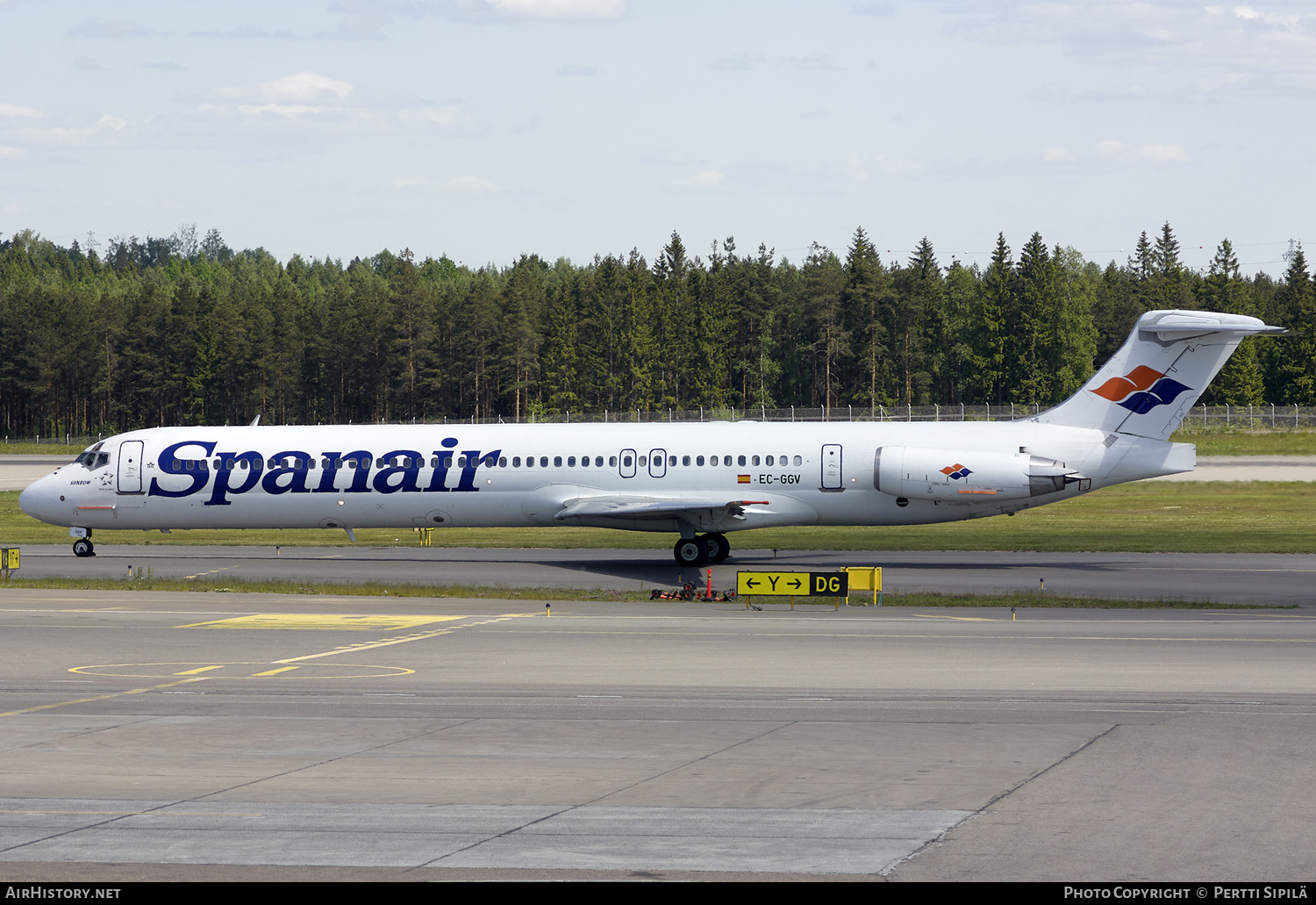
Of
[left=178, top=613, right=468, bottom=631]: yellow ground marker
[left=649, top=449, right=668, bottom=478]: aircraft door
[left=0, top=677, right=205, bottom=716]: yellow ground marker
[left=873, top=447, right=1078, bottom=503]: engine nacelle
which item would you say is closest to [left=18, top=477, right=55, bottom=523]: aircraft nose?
[left=178, top=613, right=468, bottom=631]: yellow ground marker

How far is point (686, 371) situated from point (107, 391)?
6321 cm

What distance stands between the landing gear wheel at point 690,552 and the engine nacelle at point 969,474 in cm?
516

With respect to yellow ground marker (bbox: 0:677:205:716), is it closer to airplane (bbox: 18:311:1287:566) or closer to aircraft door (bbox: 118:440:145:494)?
airplane (bbox: 18:311:1287:566)

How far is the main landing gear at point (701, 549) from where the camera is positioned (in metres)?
36.5

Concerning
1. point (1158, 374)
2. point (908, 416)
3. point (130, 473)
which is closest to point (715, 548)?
point (1158, 374)

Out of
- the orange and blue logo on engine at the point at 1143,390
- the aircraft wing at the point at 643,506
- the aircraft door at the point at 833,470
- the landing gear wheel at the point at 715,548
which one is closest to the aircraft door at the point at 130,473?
the aircraft wing at the point at 643,506

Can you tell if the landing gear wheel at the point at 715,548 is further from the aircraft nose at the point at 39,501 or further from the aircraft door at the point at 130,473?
the aircraft nose at the point at 39,501

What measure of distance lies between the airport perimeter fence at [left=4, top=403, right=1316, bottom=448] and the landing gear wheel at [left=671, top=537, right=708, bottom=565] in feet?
109

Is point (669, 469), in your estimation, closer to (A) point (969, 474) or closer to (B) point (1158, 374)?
(A) point (969, 474)

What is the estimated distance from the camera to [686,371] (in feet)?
455

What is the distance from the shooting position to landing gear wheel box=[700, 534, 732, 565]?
120 ft

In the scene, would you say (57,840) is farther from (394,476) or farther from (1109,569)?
(1109,569)

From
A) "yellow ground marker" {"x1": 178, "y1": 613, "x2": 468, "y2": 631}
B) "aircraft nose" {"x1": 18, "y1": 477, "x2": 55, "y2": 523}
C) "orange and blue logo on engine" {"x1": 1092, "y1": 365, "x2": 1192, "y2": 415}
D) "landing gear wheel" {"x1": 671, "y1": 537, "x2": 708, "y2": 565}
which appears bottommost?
"yellow ground marker" {"x1": 178, "y1": 613, "x2": 468, "y2": 631}
